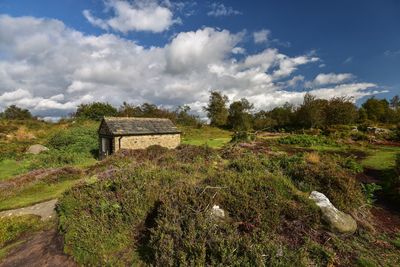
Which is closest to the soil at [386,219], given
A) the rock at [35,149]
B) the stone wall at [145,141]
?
the stone wall at [145,141]

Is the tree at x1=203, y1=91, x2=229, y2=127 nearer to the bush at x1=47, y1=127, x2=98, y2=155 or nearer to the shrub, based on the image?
the bush at x1=47, y1=127, x2=98, y2=155

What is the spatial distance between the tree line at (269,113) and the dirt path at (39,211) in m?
40.2

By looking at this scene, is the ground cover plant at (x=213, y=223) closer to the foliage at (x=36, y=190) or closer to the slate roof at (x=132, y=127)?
the foliage at (x=36, y=190)

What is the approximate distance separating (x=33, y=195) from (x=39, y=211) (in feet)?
9.63

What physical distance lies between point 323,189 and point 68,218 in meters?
8.98

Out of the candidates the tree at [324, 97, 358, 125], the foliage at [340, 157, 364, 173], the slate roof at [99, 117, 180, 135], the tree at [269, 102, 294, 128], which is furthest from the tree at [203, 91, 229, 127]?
the foliage at [340, 157, 364, 173]

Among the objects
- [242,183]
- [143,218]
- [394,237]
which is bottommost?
[394,237]

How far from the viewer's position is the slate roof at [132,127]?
66.7 feet

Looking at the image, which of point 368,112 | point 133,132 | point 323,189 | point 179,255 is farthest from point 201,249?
point 368,112

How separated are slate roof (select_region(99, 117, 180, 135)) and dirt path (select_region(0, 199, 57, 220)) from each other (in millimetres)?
9835

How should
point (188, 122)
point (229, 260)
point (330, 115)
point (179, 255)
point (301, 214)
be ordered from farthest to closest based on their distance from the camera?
point (188, 122), point (330, 115), point (301, 214), point (179, 255), point (229, 260)

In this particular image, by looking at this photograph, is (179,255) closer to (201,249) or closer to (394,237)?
(201,249)

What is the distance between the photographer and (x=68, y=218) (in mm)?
7586

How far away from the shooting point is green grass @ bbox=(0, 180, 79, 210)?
10.4m
